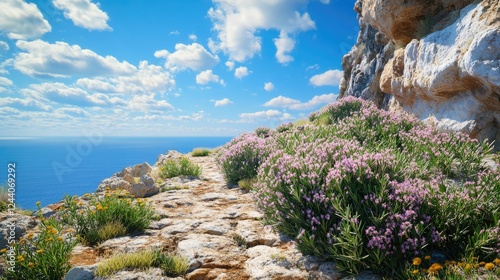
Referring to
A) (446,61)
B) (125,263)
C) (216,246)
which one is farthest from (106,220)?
(446,61)

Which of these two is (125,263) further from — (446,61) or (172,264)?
(446,61)

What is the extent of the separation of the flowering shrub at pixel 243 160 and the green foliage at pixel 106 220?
3731 millimetres

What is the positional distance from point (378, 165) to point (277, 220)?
193 centimetres

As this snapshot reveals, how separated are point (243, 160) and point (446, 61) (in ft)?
23.6

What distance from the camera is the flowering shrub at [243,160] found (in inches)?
337

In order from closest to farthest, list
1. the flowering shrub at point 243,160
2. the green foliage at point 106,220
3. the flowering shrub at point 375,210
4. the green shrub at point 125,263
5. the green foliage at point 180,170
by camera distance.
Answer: the flowering shrub at point 375,210 < the green shrub at point 125,263 < the green foliage at point 106,220 < the flowering shrub at point 243,160 < the green foliage at point 180,170

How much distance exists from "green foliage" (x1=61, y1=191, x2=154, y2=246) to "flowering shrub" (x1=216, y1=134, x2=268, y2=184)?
147 inches

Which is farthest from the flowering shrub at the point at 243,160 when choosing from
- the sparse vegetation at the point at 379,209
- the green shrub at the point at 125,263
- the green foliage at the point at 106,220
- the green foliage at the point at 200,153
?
the green foliage at the point at 200,153

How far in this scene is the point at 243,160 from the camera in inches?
352

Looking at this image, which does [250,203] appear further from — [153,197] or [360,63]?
[360,63]

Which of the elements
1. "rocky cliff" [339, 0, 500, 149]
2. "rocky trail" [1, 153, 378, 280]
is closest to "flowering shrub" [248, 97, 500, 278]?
"rocky trail" [1, 153, 378, 280]

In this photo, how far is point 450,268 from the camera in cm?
313

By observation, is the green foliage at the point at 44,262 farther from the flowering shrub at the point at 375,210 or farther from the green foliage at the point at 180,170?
the green foliage at the point at 180,170

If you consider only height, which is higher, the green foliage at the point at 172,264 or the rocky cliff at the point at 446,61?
the rocky cliff at the point at 446,61
